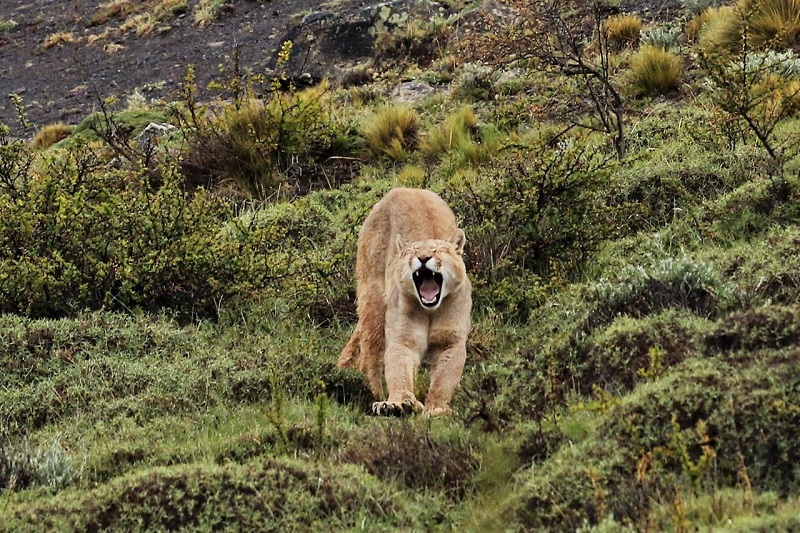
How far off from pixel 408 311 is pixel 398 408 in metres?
0.89

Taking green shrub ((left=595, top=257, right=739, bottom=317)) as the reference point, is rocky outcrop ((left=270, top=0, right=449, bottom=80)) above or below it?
below

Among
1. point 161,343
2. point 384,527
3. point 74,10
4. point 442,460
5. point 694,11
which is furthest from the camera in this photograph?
point 74,10

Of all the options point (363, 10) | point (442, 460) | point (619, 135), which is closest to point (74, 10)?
point (363, 10)

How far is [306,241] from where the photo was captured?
1156cm

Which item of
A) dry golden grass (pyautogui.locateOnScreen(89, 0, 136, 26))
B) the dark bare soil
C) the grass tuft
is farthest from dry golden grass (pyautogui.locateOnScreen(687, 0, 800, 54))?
dry golden grass (pyautogui.locateOnScreen(89, 0, 136, 26))

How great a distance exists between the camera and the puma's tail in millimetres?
8078

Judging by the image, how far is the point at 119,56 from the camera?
27.0m

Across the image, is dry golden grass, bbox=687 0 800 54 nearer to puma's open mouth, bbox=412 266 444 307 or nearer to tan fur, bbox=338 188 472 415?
tan fur, bbox=338 188 472 415

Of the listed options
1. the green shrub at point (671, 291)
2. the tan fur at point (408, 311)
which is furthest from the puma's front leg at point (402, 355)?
the green shrub at point (671, 291)

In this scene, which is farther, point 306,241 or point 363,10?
point 363,10

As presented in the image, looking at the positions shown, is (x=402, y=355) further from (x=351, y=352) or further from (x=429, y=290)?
(x=351, y=352)

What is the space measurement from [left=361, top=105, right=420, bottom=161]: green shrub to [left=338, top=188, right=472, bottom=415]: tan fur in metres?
6.05

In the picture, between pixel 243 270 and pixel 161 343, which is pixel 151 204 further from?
pixel 161 343

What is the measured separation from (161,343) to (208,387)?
1.01 metres
